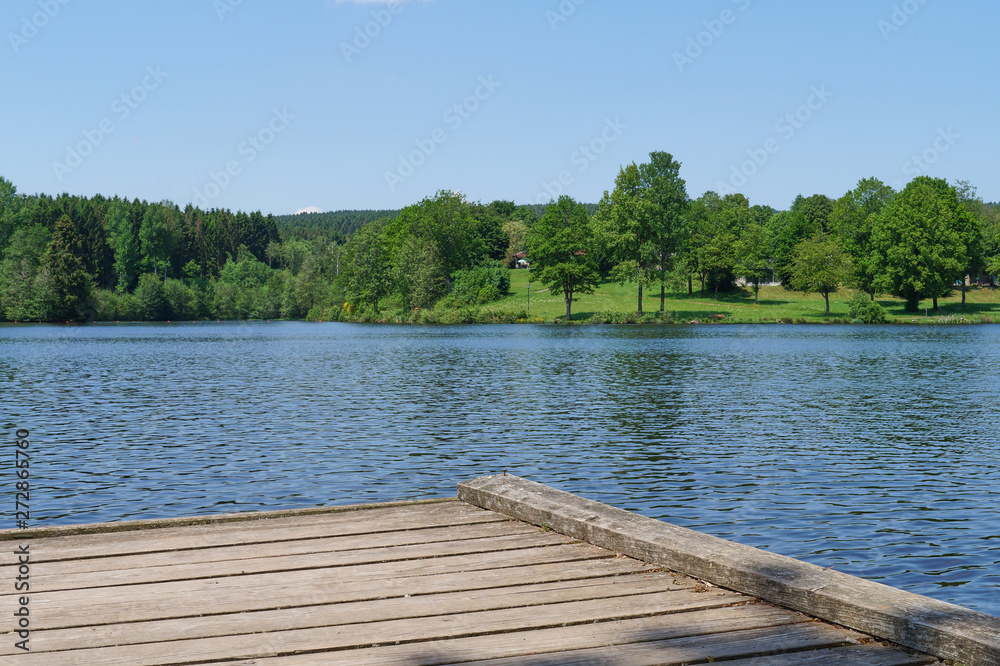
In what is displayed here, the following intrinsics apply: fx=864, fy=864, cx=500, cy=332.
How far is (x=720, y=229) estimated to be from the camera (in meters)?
128

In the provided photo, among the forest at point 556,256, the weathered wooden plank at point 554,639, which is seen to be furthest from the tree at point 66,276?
the weathered wooden plank at point 554,639

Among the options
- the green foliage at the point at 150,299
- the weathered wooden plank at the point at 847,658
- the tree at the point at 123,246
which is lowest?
the weathered wooden plank at the point at 847,658

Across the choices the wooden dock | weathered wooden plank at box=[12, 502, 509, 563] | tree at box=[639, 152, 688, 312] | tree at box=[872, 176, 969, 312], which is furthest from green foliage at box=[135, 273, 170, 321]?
the wooden dock

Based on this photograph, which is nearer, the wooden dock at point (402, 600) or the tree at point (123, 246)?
the wooden dock at point (402, 600)

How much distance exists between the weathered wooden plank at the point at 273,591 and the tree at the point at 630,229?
323 ft

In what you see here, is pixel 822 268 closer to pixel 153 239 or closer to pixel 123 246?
pixel 123 246

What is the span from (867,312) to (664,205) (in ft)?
89.1

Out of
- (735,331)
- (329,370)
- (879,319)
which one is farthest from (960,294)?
(329,370)

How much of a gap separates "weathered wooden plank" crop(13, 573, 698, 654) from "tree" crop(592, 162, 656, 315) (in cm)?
9883

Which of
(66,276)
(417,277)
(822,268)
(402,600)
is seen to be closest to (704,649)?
(402,600)

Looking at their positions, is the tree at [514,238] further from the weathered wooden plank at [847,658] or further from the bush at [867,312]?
the weathered wooden plank at [847,658]

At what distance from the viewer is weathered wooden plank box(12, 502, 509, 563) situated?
675 cm

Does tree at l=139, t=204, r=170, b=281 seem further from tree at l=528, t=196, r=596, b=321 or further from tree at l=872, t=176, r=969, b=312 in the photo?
tree at l=872, t=176, r=969, b=312

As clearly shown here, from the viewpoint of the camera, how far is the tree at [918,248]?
100688 millimetres
